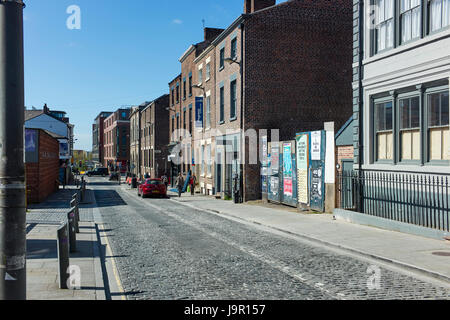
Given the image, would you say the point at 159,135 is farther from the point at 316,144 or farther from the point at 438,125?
the point at 438,125

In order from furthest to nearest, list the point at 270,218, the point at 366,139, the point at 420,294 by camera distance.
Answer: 1. the point at 270,218
2. the point at 366,139
3. the point at 420,294

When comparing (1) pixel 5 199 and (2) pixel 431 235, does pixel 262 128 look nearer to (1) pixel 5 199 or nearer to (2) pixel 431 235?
(2) pixel 431 235

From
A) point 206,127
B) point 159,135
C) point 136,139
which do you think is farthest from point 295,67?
point 136,139

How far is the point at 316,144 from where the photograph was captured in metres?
18.4

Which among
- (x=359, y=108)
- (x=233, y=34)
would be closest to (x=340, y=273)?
(x=359, y=108)

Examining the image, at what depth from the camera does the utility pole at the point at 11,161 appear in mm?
4094

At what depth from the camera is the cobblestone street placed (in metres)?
6.89

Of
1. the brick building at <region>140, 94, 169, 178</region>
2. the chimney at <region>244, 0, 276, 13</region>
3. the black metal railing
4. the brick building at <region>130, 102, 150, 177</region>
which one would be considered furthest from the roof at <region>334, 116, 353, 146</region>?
the brick building at <region>130, 102, 150, 177</region>

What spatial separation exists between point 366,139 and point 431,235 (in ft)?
16.3

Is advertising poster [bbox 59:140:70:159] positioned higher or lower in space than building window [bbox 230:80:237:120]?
lower

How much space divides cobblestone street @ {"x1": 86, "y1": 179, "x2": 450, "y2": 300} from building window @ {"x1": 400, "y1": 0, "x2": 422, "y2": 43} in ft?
23.6

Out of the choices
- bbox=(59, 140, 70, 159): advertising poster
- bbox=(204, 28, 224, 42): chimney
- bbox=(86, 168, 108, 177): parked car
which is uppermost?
bbox=(204, 28, 224, 42): chimney

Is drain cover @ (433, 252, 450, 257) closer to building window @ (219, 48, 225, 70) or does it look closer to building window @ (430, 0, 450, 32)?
building window @ (430, 0, 450, 32)

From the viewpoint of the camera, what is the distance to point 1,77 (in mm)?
4125
